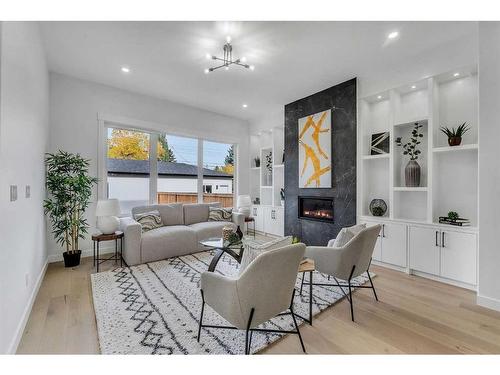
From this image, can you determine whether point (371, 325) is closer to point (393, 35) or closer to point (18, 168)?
point (393, 35)

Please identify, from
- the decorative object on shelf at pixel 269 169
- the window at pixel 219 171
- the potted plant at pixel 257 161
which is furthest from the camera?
the potted plant at pixel 257 161

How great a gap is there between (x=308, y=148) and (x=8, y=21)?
414 centimetres

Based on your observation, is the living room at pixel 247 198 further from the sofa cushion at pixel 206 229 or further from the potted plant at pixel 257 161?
the potted plant at pixel 257 161

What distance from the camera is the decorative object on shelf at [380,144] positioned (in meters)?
3.63

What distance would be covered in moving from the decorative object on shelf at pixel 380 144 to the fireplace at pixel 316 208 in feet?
3.58

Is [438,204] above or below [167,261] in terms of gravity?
above

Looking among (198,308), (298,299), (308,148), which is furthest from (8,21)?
(308,148)

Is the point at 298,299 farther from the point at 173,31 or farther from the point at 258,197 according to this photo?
the point at 258,197

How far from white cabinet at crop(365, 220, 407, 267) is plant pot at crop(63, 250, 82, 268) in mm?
4560

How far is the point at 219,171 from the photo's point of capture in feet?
19.5

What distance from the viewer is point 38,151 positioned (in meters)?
2.81

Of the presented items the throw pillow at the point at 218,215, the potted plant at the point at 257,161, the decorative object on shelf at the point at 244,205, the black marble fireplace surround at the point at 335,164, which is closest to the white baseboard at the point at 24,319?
the throw pillow at the point at 218,215

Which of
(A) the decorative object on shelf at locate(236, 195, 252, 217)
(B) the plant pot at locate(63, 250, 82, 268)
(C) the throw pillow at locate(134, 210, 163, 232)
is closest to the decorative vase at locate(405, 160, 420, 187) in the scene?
(A) the decorative object on shelf at locate(236, 195, 252, 217)

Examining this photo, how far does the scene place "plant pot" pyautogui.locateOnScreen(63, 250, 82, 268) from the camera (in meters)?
3.37
